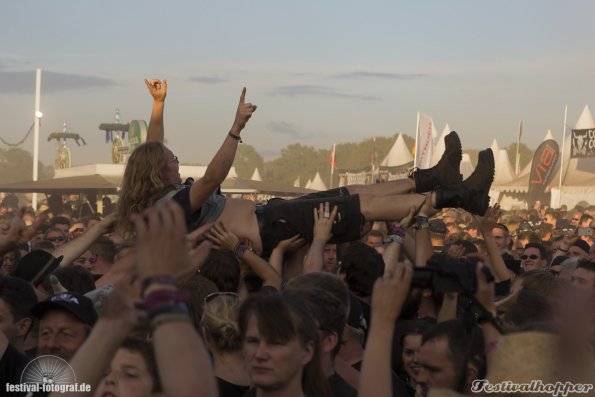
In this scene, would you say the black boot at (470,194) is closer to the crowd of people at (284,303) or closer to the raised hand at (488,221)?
the crowd of people at (284,303)

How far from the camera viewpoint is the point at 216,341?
4.54 meters

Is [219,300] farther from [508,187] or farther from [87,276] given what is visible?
[508,187]

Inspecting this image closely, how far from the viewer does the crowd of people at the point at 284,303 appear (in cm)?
241

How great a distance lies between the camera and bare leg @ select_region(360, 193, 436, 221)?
6973 mm

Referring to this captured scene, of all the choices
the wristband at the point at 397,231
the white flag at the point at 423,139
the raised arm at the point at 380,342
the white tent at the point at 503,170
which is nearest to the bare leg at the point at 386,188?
the wristband at the point at 397,231

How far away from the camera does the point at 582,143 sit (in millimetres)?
39312

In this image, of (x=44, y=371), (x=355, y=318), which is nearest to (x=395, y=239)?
(x=355, y=318)

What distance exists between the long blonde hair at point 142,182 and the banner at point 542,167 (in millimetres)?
33091

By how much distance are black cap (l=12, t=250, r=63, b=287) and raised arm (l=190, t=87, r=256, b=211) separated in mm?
1139

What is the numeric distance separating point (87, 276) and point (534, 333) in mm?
3990

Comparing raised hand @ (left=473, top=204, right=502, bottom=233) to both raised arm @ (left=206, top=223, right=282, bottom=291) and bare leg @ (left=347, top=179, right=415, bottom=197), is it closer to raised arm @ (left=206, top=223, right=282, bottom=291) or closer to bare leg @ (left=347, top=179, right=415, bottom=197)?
bare leg @ (left=347, top=179, right=415, bottom=197)

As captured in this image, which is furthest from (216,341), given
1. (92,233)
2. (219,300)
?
(92,233)

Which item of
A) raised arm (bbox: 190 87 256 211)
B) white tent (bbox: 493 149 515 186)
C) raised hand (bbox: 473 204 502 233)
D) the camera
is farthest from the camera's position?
white tent (bbox: 493 149 515 186)

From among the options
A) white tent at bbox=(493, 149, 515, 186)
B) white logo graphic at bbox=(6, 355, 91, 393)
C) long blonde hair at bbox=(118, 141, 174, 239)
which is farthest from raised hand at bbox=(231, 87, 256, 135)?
white tent at bbox=(493, 149, 515, 186)
